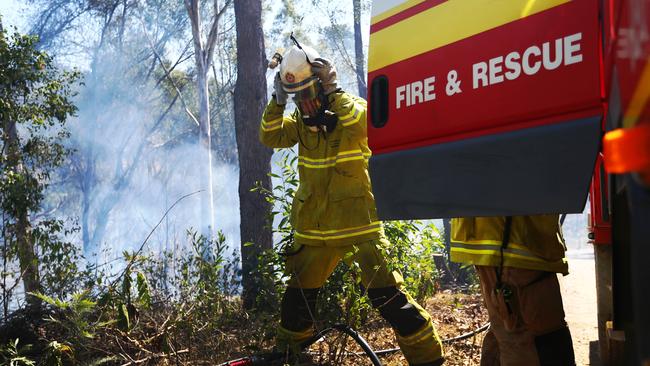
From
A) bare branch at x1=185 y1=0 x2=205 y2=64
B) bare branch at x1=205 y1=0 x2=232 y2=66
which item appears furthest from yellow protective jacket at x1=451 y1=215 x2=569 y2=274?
bare branch at x1=205 y1=0 x2=232 y2=66

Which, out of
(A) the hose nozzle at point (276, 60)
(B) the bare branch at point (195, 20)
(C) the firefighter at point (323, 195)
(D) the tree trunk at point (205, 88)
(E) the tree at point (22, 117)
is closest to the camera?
(C) the firefighter at point (323, 195)

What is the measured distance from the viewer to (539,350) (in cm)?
252

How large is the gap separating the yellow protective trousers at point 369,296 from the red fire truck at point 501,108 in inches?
57.2

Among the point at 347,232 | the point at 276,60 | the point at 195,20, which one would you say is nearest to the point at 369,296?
the point at 347,232

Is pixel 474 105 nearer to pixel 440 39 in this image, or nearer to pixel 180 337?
pixel 440 39

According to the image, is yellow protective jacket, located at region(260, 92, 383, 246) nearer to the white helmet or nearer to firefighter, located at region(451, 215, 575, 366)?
the white helmet

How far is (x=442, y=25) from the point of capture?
2148 mm

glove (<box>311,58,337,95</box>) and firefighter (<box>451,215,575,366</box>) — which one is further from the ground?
glove (<box>311,58,337,95</box>)

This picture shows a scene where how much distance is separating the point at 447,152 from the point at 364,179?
74.4 inches

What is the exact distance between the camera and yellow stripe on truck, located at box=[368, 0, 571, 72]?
6.38 ft

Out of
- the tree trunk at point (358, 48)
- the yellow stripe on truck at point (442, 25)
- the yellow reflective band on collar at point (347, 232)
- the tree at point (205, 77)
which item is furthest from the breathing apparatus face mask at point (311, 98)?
the tree trunk at point (358, 48)

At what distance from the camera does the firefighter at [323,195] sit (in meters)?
3.86

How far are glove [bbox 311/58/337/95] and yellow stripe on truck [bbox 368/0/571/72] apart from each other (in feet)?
5.04

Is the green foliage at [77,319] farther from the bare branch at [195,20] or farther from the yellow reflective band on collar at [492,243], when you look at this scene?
the bare branch at [195,20]
